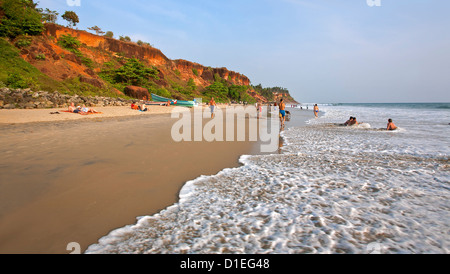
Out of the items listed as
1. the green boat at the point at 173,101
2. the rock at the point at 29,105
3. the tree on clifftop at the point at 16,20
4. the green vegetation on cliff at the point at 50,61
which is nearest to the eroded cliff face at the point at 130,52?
the green vegetation on cliff at the point at 50,61

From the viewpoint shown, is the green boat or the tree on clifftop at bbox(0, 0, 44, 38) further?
the green boat

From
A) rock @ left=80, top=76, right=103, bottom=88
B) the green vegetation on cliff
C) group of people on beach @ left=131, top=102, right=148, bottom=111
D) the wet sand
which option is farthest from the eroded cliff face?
the wet sand

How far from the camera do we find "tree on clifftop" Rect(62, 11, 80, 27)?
140ft

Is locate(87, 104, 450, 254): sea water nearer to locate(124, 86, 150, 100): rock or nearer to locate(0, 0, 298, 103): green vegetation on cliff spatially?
locate(0, 0, 298, 103): green vegetation on cliff

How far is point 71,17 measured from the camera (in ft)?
141

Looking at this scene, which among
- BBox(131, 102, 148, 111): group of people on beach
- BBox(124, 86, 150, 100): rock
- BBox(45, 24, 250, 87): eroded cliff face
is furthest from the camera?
BBox(45, 24, 250, 87): eroded cliff face

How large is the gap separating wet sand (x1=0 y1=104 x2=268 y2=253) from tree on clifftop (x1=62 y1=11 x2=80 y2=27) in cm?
5178

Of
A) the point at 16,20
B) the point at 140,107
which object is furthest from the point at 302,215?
the point at 16,20

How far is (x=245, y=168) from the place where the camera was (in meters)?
4.15

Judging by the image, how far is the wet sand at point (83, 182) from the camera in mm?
1957

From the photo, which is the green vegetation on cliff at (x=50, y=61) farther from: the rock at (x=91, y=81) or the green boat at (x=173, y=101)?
the green boat at (x=173, y=101)

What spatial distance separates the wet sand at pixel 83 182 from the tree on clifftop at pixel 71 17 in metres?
51.8

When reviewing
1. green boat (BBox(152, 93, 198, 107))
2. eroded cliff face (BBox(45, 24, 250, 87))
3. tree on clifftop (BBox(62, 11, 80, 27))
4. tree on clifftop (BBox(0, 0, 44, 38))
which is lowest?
green boat (BBox(152, 93, 198, 107))
